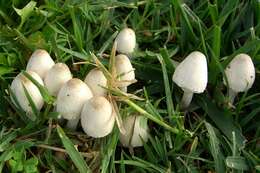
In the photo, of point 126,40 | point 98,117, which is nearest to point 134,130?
point 98,117

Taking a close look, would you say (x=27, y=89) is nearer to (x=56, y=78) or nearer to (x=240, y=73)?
(x=56, y=78)

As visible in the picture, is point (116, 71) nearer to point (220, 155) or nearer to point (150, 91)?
point (150, 91)

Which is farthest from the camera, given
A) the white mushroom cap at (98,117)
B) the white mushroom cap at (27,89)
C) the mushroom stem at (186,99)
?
the mushroom stem at (186,99)

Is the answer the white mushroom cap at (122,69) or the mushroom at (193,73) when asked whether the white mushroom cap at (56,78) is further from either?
the mushroom at (193,73)

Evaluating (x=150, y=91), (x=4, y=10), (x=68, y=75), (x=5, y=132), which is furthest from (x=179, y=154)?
(x=4, y=10)

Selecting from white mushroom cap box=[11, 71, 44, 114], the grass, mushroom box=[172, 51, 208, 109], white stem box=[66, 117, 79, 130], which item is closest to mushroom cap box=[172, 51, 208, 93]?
mushroom box=[172, 51, 208, 109]

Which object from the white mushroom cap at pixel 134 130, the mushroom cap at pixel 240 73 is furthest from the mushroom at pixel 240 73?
the white mushroom cap at pixel 134 130

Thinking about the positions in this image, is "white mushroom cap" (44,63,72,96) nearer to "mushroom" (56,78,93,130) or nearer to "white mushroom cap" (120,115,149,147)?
"mushroom" (56,78,93,130)
